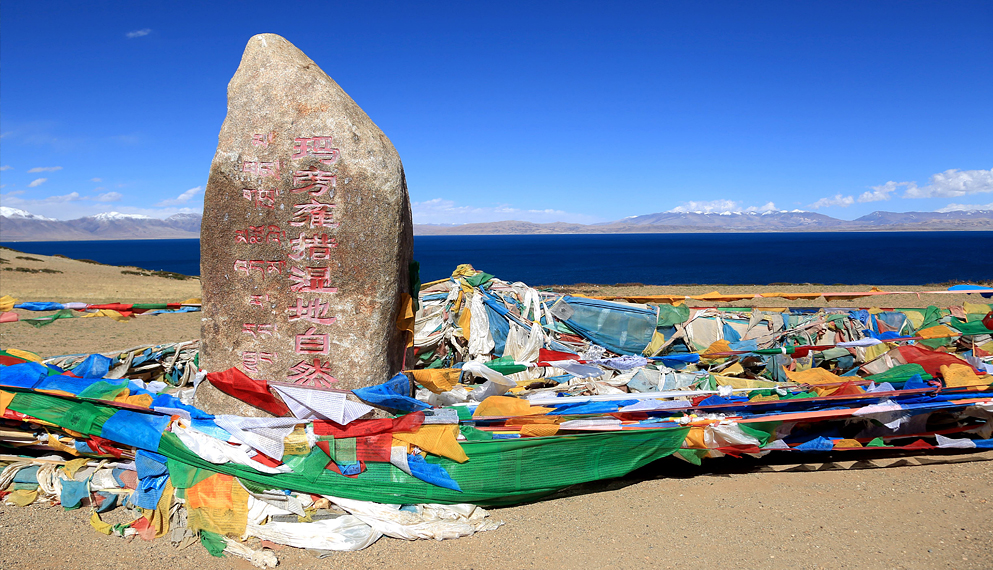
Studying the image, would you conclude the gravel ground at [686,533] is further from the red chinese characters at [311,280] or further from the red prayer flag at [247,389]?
the red chinese characters at [311,280]

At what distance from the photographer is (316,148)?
4.71m

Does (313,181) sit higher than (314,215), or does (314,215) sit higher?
(313,181)

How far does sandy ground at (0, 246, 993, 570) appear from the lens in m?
3.86

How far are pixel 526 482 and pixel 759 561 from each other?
1703 mm

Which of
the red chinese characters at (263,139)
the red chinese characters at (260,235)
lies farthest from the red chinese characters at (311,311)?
the red chinese characters at (263,139)

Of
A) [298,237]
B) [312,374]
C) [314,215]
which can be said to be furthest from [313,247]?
[312,374]

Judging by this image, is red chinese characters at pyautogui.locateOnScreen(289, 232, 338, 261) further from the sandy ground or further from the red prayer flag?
the sandy ground

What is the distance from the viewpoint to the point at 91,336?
986 cm

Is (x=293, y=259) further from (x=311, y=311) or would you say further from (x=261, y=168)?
(x=261, y=168)

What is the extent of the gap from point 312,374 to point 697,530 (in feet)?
11.0

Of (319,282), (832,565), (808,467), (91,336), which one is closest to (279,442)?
(319,282)

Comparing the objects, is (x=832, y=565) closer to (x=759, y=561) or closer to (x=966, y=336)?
(x=759, y=561)

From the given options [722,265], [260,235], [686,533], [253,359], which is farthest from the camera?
[722,265]

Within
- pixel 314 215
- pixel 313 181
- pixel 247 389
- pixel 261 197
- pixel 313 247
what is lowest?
pixel 247 389
